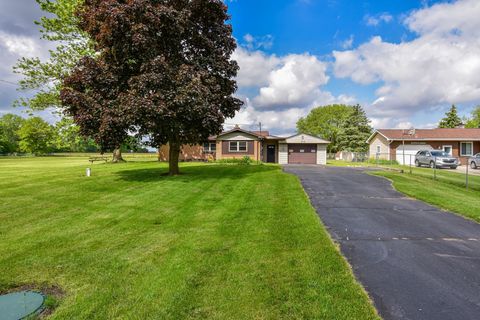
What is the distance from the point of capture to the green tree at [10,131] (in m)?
83.6

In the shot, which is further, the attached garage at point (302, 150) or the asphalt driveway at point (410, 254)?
the attached garage at point (302, 150)

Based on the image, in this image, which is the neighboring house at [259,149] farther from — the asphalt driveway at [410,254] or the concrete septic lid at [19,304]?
the concrete septic lid at [19,304]

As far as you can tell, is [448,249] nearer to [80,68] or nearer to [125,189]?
[125,189]

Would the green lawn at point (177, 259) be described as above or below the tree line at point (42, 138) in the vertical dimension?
below

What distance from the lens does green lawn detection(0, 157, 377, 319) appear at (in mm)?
3535

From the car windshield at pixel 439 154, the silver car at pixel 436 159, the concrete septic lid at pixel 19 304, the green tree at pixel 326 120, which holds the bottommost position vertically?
the concrete septic lid at pixel 19 304

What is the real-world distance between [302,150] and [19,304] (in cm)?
3165

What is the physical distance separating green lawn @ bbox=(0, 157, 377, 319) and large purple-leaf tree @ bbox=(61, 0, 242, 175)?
156 inches

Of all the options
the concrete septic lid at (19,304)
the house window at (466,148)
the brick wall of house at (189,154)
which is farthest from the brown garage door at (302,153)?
Result: the concrete septic lid at (19,304)

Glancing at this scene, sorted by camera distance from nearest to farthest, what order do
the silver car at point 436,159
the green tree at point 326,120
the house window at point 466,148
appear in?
the silver car at point 436,159 < the house window at point 466,148 < the green tree at point 326,120

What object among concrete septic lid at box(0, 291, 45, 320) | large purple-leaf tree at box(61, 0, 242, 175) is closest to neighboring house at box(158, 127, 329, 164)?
large purple-leaf tree at box(61, 0, 242, 175)

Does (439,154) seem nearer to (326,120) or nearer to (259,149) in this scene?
(259,149)

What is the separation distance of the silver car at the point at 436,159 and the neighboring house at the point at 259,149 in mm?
8949

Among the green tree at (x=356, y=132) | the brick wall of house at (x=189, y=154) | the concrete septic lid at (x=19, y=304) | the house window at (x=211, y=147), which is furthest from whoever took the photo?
the green tree at (x=356, y=132)
